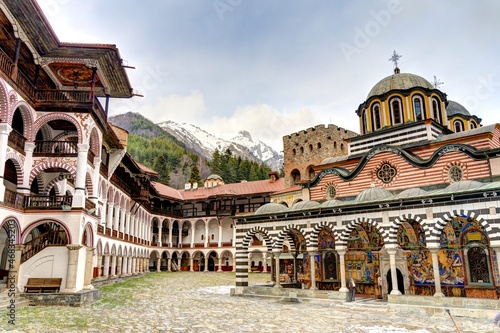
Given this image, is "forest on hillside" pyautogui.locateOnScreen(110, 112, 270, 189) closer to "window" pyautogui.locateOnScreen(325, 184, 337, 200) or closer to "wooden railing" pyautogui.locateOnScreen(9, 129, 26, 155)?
"window" pyautogui.locateOnScreen(325, 184, 337, 200)

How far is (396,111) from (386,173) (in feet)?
15.4

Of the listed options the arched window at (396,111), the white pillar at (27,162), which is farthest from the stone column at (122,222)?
the arched window at (396,111)

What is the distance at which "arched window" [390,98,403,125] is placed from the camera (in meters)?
22.1

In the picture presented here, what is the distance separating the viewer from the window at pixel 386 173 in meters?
19.3

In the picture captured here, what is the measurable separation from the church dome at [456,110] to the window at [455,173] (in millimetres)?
12817

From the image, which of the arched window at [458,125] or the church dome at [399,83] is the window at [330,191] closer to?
the church dome at [399,83]

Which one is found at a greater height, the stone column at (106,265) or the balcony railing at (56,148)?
the balcony railing at (56,148)

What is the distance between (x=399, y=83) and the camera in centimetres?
2277

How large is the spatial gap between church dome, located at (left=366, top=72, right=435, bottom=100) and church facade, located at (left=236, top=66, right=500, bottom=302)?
0.07 meters

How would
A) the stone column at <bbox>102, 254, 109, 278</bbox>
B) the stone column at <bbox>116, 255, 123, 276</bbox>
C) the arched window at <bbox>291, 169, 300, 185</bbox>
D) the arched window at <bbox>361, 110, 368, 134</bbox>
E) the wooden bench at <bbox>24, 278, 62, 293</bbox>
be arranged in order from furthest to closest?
the arched window at <bbox>291, 169, 300, 185</bbox> < the stone column at <bbox>116, 255, 123, 276</bbox> < the stone column at <bbox>102, 254, 109, 278</bbox> < the arched window at <bbox>361, 110, 368, 134</bbox> < the wooden bench at <bbox>24, 278, 62, 293</bbox>

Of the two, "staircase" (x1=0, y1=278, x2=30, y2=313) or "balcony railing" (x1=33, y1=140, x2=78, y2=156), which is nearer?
"staircase" (x1=0, y1=278, x2=30, y2=313)

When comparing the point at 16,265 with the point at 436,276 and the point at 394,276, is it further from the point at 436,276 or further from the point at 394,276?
the point at 436,276

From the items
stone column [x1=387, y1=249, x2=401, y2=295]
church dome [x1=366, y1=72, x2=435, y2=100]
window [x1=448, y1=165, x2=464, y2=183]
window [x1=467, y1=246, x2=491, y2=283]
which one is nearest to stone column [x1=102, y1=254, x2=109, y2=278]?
stone column [x1=387, y1=249, x2=401, y2=295]

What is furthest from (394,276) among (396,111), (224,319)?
(396,111)
